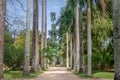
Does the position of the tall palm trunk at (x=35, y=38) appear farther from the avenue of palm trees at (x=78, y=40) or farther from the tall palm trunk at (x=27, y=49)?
the tall palm trunk at (x=27, y=49)

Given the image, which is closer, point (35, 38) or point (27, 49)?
point (27, 49)

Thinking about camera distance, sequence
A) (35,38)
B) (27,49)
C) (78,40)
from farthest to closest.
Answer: (78,40)
(35,38)
(27,49)

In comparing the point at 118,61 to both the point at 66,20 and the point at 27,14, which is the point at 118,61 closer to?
the point at 27,14

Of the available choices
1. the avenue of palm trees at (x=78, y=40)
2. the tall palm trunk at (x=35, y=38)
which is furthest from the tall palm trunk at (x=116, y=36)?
the tall palm trunk at (x=35, y=38)

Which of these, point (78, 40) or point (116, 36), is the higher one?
point (78, 40)

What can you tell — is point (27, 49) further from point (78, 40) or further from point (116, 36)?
point (116, 36)

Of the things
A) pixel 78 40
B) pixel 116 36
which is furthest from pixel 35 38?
pixel 116 36

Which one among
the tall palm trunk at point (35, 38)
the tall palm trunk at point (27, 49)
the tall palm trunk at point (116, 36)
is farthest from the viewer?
the tall palm trunk at point (35, 38)

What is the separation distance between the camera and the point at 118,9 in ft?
41.2

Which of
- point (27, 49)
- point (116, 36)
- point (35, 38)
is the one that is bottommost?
point (27, 49)

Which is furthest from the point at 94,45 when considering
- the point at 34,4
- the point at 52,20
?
the point at 52,20

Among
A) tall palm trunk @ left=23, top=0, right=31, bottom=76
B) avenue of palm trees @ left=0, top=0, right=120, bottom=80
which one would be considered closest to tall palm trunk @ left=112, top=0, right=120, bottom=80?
avenue of palm trees @ left=0, top=0, right=120, bottom=80

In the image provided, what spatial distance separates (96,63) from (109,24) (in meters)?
8.27

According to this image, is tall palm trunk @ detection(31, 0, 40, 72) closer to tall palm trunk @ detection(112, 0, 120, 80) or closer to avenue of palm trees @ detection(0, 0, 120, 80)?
avenue of palm trees @ detection(0, 0, 120, 80)
